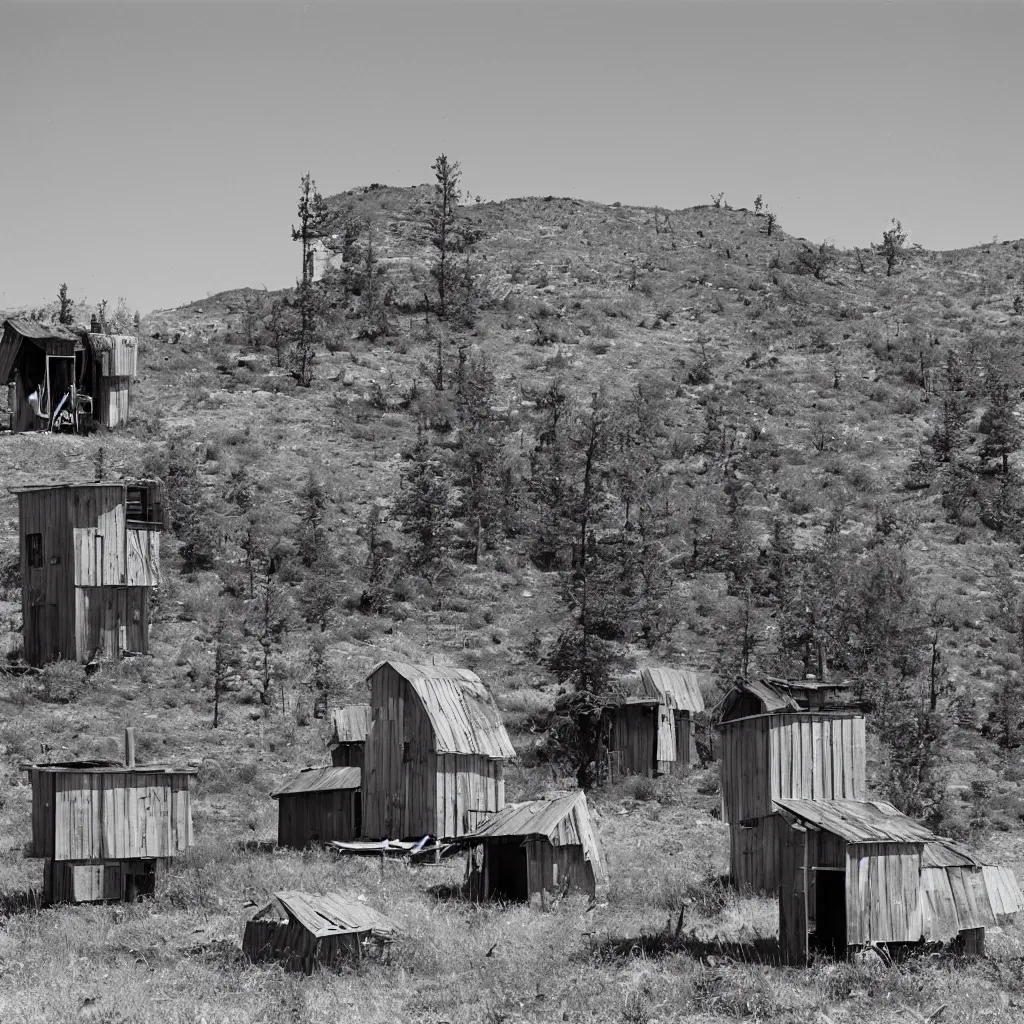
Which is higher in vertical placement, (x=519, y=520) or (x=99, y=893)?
(x=519, y=520)

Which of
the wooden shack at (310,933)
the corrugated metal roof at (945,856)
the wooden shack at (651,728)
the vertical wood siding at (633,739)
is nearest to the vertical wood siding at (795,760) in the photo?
the corrugated metal roof at (945,856)

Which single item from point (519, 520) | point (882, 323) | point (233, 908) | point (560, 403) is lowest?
point (233, 908)

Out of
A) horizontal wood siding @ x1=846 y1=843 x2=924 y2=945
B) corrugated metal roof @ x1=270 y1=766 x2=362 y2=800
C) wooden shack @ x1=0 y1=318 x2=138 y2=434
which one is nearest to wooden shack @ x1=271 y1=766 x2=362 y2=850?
corrugated metal roof @ x1=270 y1=766 x2=362 y2=800

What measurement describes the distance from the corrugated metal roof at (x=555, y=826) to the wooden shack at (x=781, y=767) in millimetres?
2974

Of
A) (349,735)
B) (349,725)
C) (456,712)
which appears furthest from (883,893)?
(349,725)

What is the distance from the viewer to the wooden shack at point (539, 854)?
3088 cm

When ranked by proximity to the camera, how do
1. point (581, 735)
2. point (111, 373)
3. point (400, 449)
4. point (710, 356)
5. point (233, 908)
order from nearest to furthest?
point (233, 908) → point (581, 735) → point (111, 373) → point (400, 449) → point (710, 356)

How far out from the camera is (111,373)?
63.8 meters

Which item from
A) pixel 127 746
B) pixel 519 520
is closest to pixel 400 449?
pixel 519 520

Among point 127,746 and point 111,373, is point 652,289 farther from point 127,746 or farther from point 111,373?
point 127,746

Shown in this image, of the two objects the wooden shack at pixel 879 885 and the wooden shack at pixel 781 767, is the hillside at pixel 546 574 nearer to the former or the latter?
the wooden shack at pixel 879 885

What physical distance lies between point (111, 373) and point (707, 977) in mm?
46909

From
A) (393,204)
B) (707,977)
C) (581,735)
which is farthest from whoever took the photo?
(393,204)

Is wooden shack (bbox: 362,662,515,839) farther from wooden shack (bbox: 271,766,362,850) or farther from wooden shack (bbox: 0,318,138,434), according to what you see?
wooden shack (bbox: 0,318,138,434)
